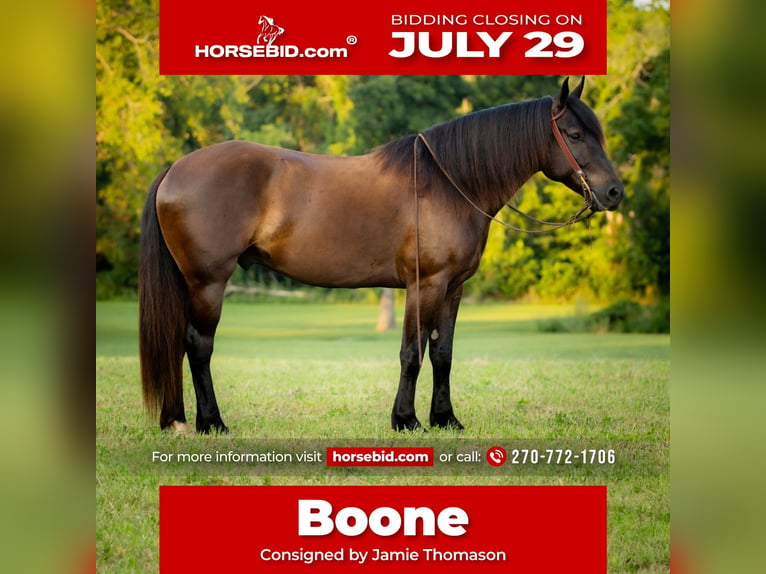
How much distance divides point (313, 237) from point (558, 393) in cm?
392

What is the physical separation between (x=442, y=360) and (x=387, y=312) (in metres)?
12.4

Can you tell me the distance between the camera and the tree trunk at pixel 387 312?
19438 mm

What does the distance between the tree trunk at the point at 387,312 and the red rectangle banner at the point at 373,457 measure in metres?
13.7

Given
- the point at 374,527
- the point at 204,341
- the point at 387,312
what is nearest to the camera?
the point at 374,527

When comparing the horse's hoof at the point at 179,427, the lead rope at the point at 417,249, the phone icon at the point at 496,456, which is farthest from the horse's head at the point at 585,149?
the horse's hoof at the point at 179,427

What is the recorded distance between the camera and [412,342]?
6.95 metres

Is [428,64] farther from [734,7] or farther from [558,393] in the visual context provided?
[558,393]

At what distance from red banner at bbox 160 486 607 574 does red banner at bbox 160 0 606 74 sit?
2885 millimetres

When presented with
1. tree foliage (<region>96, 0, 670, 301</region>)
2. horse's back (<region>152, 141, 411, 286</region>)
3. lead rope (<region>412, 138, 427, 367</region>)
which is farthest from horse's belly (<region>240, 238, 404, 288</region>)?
tree foliage (<region>96, 0, 670, 301</region>)

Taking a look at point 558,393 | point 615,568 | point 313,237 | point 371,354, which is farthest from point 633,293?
point 615,568

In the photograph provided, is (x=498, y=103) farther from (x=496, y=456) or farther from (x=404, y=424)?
(x=496, y=456)

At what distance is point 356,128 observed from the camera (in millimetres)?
17141

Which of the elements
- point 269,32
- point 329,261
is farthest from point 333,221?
point 269,32

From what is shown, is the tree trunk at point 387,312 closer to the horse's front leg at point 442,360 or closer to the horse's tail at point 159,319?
the horse's front leg at point 442,360
